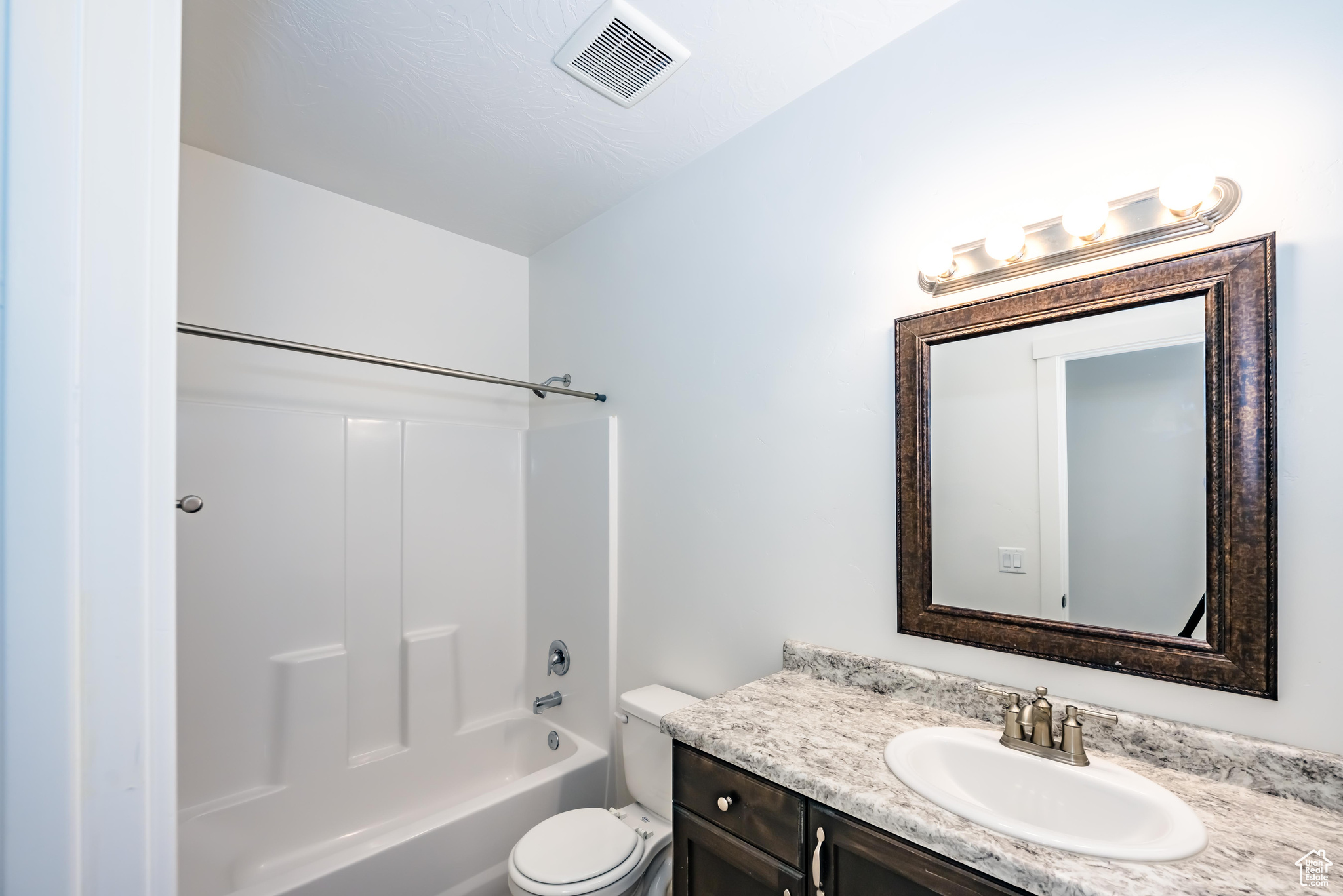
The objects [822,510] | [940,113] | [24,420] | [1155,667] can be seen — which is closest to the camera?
[24,420]

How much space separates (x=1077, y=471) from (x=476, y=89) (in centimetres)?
172

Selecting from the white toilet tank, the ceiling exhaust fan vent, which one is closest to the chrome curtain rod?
the ceiling exhaust fan vent

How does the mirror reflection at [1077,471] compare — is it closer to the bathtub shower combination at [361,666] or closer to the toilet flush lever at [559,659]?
the bathtub shower combination at [361,666]

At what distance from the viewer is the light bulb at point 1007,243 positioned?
1221 mm

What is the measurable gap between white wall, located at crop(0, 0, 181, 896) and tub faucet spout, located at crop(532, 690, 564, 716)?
1.77m

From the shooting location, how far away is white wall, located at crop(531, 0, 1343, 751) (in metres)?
0.97

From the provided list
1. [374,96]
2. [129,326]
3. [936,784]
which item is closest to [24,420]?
[129,326]

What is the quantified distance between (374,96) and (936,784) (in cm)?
211

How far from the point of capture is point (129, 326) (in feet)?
2.10

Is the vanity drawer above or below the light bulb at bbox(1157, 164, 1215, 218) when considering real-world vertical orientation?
below

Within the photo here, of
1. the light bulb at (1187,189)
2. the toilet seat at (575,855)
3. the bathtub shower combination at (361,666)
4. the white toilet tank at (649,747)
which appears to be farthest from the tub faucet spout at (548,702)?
the light bulb at (1187,189)

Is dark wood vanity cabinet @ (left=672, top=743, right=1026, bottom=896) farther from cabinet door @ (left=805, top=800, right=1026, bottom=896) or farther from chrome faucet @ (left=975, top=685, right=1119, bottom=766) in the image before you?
chrome faucet @ (left=975, top=685, right=1119, bottom=766)

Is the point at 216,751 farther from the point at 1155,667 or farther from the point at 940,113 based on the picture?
the point at 940,113

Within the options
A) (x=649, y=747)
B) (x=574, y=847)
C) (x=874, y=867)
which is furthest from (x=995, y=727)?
(x=574, y=847)
